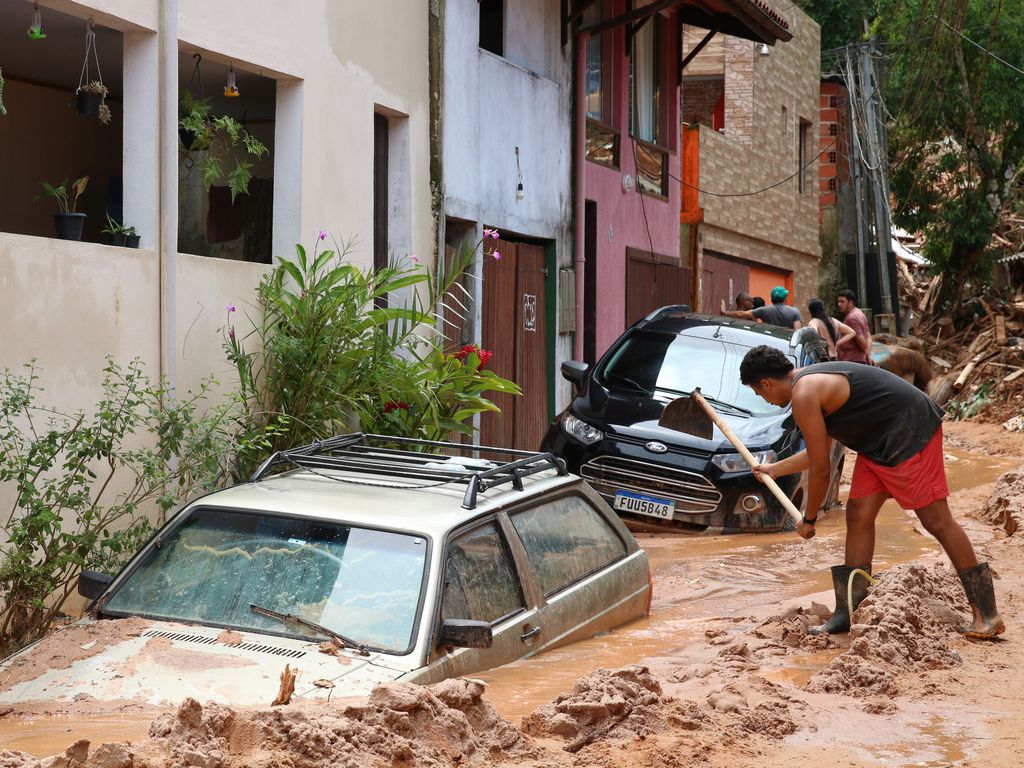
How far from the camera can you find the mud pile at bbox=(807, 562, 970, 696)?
5645 millimetres

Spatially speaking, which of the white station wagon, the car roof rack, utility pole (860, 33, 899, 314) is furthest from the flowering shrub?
utility pole (860, 33, 899, 314)

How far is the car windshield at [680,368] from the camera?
11578 mm

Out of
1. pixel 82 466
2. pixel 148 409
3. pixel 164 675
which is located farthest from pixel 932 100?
pixel 148 409

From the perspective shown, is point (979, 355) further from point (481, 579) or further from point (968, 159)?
point (481, 579)

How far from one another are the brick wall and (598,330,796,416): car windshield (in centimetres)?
1652

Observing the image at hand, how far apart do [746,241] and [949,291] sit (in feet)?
21.3

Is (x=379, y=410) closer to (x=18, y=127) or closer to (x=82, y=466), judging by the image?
(x=82, y=466)

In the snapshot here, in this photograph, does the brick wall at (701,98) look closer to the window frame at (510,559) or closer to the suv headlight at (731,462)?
the suv headlight at (731,462)

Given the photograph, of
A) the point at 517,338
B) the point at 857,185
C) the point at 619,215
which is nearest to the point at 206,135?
the point at 517,338

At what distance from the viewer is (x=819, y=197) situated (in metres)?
31.0

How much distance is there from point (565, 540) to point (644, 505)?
4.29m

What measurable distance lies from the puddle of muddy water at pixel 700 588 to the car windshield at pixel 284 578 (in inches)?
19.8

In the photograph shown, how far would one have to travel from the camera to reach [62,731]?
171 inches

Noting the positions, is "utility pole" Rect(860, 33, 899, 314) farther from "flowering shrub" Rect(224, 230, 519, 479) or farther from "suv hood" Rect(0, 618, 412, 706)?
"suv hood" Rect(0, 618, 412, 706)
